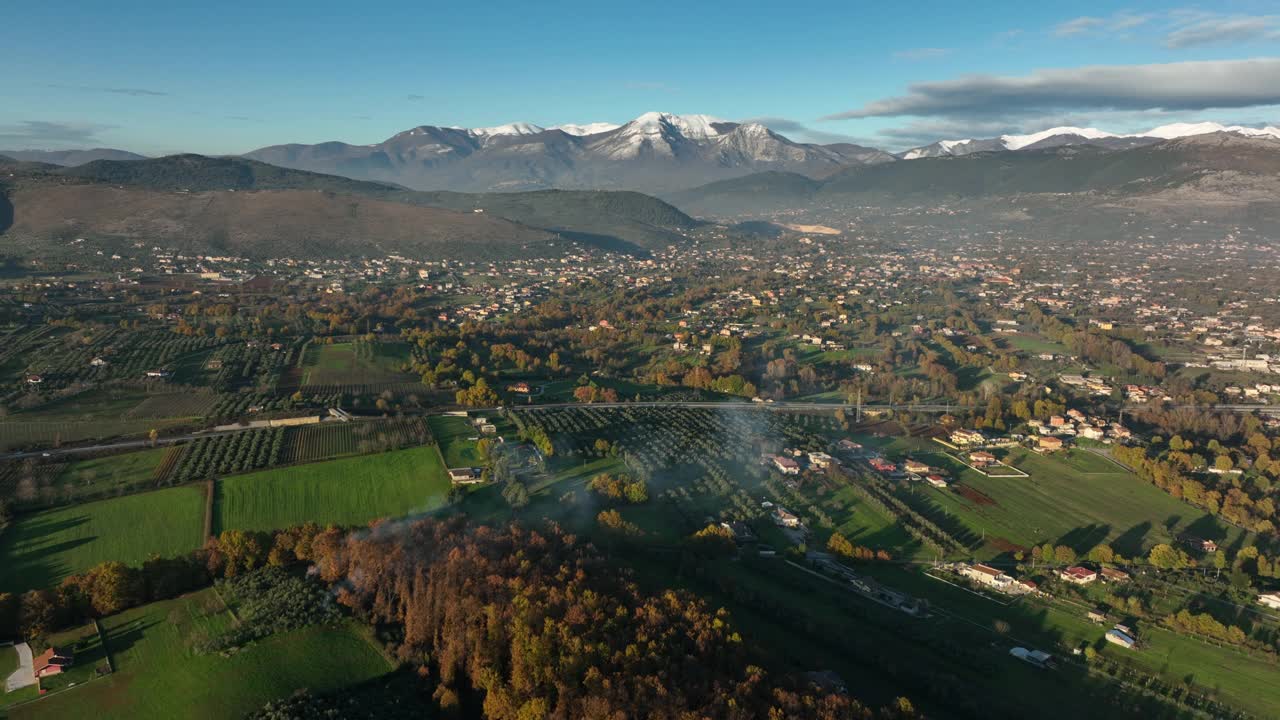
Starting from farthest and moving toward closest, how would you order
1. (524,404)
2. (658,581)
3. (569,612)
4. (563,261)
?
1. (563,261)
2. (524,404)
3. (658,581)
4. (569,612)

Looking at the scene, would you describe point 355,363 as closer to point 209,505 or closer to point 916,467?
point 209,505

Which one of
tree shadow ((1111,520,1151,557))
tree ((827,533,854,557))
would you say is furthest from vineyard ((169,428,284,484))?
tree shadow ((1111,520,1151,557))

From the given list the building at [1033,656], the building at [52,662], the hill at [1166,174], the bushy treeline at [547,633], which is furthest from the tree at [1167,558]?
the hill at [1166,174]

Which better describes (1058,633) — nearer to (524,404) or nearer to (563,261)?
(524,404)

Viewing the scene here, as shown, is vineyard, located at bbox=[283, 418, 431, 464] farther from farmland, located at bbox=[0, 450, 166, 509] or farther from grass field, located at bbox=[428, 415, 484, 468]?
farmland, located at bbox=[0, 450, 166, 509]

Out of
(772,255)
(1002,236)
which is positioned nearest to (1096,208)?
(1002,236)

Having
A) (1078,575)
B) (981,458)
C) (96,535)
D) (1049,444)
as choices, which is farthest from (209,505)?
(1049,444)
